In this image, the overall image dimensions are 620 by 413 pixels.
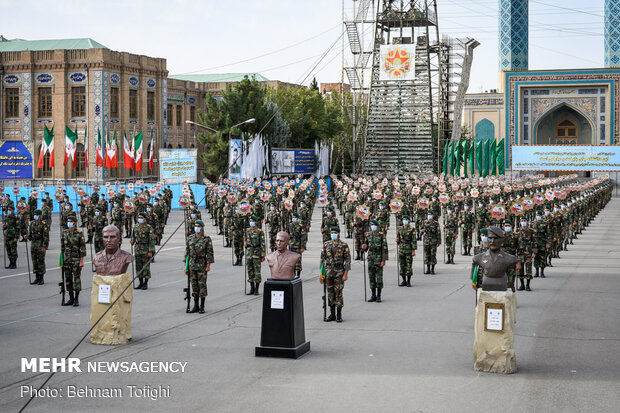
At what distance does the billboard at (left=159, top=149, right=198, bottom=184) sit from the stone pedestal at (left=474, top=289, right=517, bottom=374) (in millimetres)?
33059

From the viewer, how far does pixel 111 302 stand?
11.2 meters

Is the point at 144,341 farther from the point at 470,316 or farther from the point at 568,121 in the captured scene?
the point at 568,121

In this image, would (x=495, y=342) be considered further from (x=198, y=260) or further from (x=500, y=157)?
(x=500, y=157)

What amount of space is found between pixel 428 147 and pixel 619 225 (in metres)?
28.7

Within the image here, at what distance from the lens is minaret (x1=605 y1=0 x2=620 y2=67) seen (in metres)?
73.2

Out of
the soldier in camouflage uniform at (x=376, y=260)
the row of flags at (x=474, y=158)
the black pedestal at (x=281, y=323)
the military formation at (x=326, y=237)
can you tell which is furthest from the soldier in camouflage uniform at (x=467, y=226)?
the row of flags at (x=474, y=158)

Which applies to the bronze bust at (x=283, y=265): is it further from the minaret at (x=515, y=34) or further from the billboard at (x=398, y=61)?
the minaret at (x=515, y=34)

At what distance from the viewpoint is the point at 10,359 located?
10.4 meters

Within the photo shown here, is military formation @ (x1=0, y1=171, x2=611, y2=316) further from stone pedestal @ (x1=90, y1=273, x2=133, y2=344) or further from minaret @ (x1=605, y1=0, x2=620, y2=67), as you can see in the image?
minaret @ (x1=605, y1=0, x2=620, y2=67)

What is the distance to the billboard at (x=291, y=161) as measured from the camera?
48781 millimetres

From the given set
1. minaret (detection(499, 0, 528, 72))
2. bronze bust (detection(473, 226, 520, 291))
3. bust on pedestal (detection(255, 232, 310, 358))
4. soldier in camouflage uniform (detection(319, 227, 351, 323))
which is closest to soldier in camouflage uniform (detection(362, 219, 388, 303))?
soldier in camouflage uniform (detection(319, 227, 351, 323))

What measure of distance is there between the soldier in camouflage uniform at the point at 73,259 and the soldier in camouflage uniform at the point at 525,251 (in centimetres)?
901

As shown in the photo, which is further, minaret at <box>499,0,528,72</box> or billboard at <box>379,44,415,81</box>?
minaret at <box>499,0,528,72</box>

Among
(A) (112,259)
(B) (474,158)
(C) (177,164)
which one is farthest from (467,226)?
(B) (474,158)
